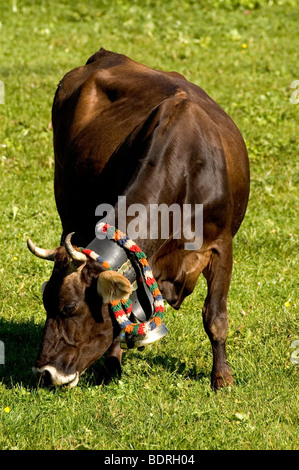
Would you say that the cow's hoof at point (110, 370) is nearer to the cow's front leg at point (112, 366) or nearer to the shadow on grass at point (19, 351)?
the cow's front leg at point (112, 366)

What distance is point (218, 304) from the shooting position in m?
5.99

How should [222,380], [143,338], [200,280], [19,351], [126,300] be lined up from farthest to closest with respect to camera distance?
[200,280] → [19,351] → [222,380] → [143,338] → [126,300]

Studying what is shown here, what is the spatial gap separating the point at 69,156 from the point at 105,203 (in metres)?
1.01

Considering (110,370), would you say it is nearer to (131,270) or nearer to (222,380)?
(222,380)

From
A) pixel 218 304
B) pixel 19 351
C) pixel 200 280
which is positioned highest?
pixel 218 304

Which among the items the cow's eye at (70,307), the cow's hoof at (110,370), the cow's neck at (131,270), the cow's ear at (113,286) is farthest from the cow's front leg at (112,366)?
the cow's ear at (113,286)

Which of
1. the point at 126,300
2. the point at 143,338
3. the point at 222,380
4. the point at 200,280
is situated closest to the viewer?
the point at 126,300

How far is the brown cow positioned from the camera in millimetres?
5191

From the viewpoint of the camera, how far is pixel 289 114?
1162 centimetres

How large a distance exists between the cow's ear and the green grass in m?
0.75

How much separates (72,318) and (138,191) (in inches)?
36.9

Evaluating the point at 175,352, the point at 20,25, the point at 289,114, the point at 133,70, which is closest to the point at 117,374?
the point at 175,352

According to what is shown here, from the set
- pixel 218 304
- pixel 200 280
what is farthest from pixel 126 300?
pixel 200 280

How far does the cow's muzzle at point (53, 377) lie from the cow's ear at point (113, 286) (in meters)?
0.61
